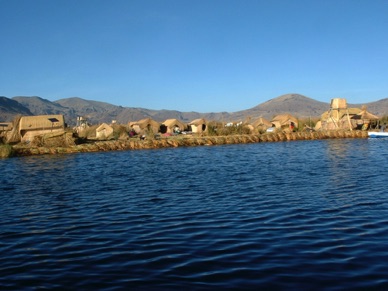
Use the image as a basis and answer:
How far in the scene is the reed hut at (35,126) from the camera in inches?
2190

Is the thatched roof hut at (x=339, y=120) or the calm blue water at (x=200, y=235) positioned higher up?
the thatched roof hut at (x=339, y=120)

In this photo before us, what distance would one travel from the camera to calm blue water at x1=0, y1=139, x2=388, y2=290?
6574mm

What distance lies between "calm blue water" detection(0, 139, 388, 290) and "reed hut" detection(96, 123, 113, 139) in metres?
45.9

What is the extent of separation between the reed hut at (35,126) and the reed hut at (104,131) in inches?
253

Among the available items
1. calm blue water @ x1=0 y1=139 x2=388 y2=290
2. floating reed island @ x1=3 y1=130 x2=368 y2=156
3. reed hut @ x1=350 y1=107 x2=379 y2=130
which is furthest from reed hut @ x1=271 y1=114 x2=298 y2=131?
calm blue water @ x1=0 y1=139 x2=388 y2=290

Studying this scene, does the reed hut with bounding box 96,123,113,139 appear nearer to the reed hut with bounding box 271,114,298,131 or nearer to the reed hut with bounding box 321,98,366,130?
the reed hut with bounding box 271,114,298,131

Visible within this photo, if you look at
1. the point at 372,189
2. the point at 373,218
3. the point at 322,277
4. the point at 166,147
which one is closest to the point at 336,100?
the point at 166,147

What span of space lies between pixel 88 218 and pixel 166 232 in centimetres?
284

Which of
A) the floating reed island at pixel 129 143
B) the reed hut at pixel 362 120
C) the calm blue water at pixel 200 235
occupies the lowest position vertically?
the calm blue water at pixel 200 235

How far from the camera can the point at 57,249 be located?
848 cm

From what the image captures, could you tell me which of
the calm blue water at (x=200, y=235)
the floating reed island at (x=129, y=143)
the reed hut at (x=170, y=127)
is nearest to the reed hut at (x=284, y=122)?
the reed hut at (x=170, y=127)

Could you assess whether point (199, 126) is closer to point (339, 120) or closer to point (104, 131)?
point (104, 131)

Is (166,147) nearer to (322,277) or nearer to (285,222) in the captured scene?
(285,222)

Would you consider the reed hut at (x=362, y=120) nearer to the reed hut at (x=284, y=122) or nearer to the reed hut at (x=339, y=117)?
the reed hut at (x=339, y=117)
